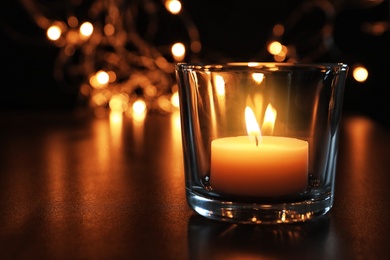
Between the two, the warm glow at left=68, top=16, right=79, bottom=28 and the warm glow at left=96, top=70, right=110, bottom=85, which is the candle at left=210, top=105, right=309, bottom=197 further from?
the warm glow at left=68, top=16, right=79, bottom=28

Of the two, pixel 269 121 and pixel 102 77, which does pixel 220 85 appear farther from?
pixel 102 77

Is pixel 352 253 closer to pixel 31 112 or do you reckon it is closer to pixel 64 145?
pixel 64 145

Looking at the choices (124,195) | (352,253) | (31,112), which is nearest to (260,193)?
(352,253)

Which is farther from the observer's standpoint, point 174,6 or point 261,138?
point 174,6

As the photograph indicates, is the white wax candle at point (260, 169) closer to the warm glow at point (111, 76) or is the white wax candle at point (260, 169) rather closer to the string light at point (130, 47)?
the string light at point (130, 47)

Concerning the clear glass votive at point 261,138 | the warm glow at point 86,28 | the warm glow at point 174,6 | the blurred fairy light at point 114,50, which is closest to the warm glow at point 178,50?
the blurred fairy light at point 114,50

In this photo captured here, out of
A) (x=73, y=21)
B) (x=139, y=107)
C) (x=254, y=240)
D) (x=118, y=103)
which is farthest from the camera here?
(x=73, y=21)

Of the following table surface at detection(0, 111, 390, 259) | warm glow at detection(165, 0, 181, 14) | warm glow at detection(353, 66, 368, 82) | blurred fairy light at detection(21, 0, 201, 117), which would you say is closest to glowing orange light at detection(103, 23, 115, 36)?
blurred fairy light at detection(21, 0, 201, 117)

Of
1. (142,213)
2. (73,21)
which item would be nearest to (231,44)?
(73,21)
